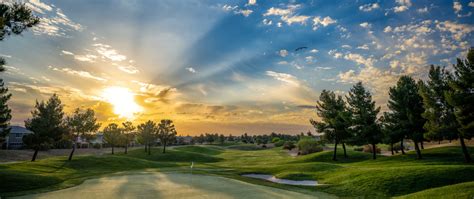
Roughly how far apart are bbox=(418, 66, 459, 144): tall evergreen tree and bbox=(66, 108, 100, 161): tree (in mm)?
67370

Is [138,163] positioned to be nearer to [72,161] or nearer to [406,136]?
[72,161]

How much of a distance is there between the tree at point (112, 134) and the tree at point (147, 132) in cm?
676

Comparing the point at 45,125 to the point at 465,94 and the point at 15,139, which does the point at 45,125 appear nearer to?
the point at 15,139

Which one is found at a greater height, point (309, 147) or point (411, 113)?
point (411, 113)

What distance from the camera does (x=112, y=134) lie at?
93000 millimetres

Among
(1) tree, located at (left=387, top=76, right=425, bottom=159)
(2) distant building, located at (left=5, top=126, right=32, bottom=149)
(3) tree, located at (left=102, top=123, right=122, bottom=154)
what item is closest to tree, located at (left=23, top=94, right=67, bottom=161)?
(3) tree, located at (left=102, top=123, right=122, bottom=154)

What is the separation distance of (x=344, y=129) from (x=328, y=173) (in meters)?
28.5

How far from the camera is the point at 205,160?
8006 centimetres

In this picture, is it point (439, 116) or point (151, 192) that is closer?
point (151, 192)

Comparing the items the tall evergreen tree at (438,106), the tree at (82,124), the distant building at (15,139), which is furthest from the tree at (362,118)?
the distant building at (15,139)

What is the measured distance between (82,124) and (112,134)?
3129 cm

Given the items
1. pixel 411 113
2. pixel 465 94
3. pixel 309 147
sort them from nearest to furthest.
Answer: pixel 465 94
pixel 411 113
pixel 309 147

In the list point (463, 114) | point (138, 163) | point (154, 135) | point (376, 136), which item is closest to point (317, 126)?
point (376, 136)

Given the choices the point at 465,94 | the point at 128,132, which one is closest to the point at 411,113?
the point at 465,94
